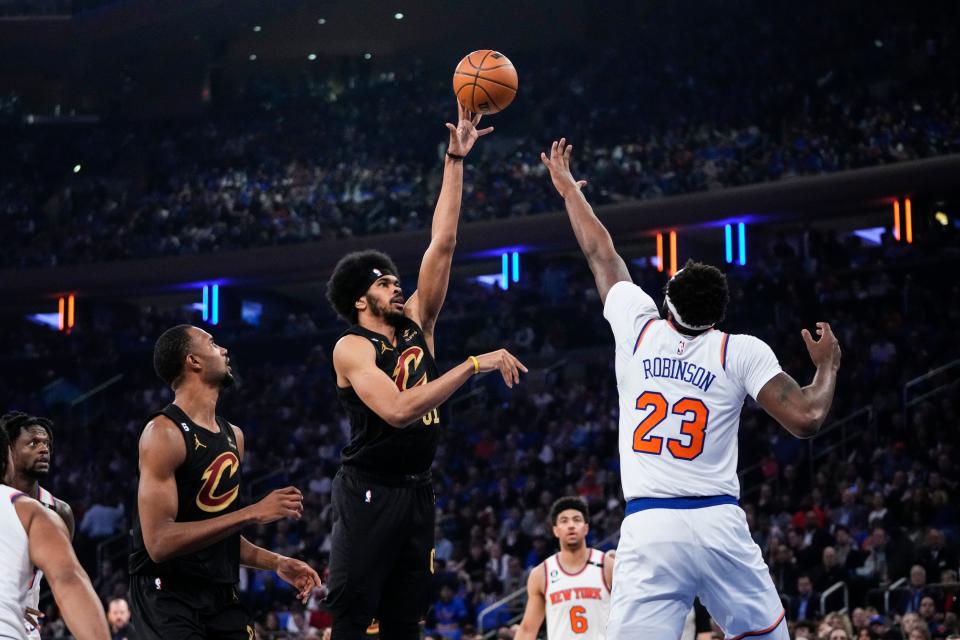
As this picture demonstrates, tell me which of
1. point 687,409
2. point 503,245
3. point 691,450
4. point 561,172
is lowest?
point 691,450

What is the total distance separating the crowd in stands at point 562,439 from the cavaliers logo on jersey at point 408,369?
7.04m

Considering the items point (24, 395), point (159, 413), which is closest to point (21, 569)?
point (159, 413)

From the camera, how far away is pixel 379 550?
540 centimetres

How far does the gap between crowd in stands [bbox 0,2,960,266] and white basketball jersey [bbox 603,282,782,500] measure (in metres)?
17.1

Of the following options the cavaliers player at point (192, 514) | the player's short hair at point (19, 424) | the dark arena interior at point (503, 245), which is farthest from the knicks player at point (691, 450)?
the dark arena interior at point (503, 245)

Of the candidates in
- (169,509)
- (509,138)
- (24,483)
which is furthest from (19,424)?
(509,138)

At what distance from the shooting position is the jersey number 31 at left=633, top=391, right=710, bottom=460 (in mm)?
4918

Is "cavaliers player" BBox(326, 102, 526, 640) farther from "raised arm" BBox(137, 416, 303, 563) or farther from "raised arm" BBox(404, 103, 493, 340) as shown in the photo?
"raised arm" BBox(137, 416, 303, 563)

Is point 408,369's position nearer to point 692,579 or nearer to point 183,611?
point 183,611

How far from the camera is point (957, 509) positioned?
15227 millimetres

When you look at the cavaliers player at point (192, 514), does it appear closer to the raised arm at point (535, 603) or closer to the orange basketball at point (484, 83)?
the orange basketball at point (484, 83)

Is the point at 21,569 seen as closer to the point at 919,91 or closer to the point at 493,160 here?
the point at 919,91

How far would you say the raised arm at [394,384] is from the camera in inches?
199

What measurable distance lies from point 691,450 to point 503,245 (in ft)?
63.2
